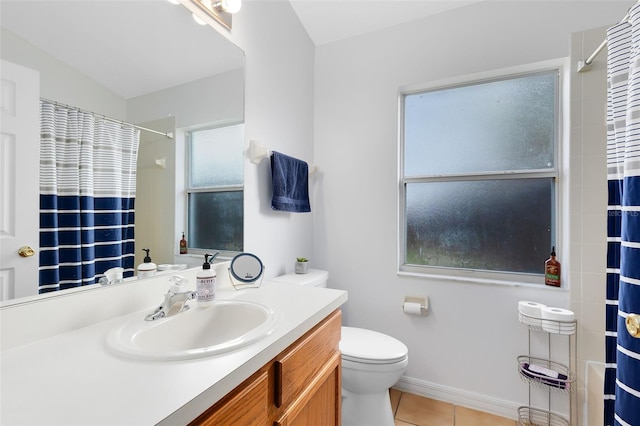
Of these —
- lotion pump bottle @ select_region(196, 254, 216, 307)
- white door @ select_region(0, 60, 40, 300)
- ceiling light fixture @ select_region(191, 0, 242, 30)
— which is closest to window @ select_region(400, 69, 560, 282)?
ceiling light fixture @ select_region(191, 0, 242, 30)

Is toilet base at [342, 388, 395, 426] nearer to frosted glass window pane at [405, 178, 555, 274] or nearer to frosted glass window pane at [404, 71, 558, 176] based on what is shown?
frosted glass window pane at [405, 178, 555, 274]

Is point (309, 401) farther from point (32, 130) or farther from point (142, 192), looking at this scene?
point (32, 130)

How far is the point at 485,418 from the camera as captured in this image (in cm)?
164

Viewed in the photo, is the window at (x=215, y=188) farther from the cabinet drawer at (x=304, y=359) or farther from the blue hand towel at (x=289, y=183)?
the cabinet drawer at (x=304, y=359)

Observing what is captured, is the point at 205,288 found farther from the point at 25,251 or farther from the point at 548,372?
the point at 548,372

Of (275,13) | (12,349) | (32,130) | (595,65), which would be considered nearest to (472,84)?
(595,65)

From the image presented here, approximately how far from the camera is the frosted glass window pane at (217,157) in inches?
49.3

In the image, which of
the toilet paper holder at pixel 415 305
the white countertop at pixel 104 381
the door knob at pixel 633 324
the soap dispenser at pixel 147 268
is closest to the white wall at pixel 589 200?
the toilet paper holder at pixel 415 305

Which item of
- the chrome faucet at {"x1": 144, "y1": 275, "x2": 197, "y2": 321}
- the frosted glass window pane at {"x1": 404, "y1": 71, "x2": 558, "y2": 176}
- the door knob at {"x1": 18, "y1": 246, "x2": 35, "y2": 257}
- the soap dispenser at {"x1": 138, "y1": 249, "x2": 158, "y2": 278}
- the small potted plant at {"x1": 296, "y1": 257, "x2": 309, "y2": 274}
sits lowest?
the small potted plant at {"x1": 296, "y1": 257, "x2": 309, "y2": 274}

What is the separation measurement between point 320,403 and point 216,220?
88 cm

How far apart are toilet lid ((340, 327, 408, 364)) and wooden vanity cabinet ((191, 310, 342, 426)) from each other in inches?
10.1

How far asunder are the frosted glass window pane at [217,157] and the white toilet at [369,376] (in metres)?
1.05

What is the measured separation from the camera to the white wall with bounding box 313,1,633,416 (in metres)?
1.64

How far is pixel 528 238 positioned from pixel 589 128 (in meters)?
0.65
